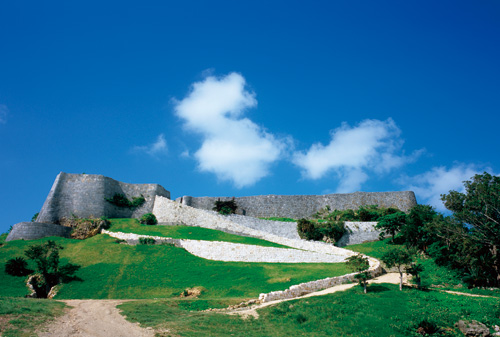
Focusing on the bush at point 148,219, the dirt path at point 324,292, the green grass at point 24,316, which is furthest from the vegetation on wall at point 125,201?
the dirt path at point 324,292

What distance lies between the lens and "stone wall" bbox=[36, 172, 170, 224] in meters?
51.4

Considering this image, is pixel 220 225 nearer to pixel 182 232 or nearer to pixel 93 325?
pixel 182 232

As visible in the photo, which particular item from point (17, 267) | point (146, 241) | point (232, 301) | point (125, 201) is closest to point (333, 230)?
point (146, 241)

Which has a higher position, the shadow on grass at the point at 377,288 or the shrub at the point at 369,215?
the shrub at the point at 369,215

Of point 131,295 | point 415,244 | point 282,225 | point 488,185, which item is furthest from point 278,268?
point 282,225

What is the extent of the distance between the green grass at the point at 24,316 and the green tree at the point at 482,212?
2680cm

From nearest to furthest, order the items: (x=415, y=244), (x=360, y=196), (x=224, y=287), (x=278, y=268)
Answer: (x=224, y=287)
(x=278, y=268)
(x=415, y=244)
(x=360, y=196)

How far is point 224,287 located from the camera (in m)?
26.2

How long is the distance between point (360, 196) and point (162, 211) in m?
35.6

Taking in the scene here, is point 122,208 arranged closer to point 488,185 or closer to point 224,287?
point 224,287

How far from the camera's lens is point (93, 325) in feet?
49.0

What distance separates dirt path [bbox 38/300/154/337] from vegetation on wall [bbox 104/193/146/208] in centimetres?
4044

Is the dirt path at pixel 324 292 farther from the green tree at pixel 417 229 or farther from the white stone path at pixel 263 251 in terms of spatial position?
the green tree at pixel 417 229

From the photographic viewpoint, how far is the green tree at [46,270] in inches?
1153
